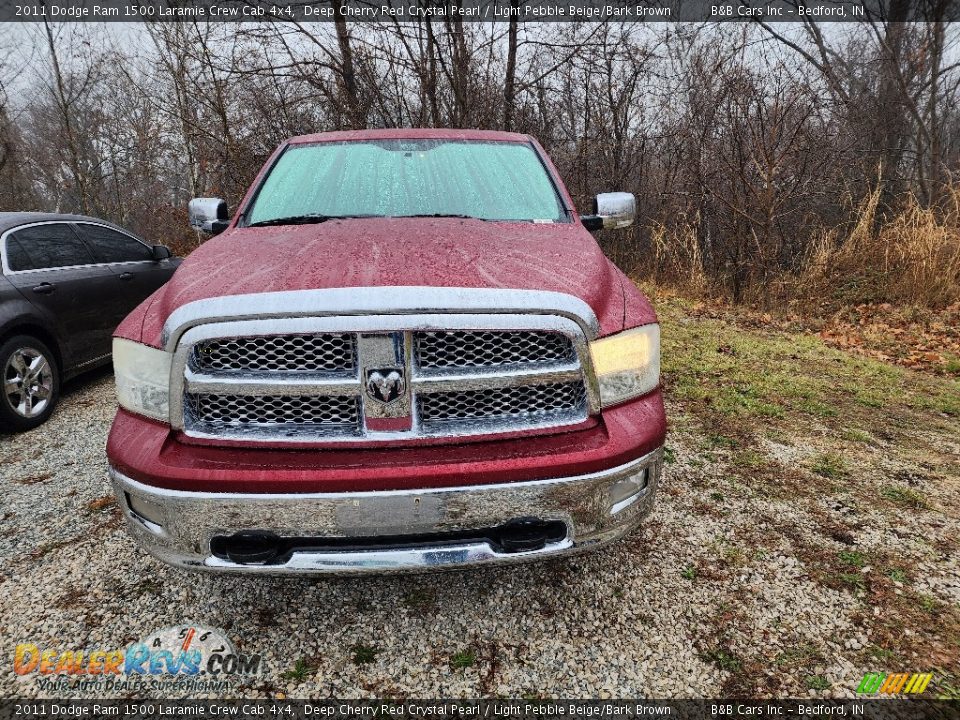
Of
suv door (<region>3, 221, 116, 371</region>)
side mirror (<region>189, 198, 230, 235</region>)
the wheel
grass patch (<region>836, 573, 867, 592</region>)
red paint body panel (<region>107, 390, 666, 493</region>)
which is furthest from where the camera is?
suv door (<region>3, 221, 116, 371</region>)

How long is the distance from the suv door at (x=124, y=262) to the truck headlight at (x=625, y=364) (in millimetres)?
4711

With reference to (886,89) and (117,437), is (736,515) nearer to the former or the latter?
(117,437)

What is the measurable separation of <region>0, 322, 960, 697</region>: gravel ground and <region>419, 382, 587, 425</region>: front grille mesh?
861 millimetres

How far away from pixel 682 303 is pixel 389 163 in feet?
20.1

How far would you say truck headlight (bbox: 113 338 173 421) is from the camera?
5.22 ft

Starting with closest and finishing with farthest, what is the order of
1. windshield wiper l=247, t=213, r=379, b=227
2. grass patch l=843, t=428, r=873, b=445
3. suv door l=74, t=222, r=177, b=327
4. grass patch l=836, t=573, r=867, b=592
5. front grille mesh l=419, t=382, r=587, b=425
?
front grille mesh l=419, t=382, r=587, b=425 → grass patch l=836, t=573, r=867, b=592 → windshield wiper l=247, t=213, r=379, b=227 → grass patch l=843, t=428, r=873, b=445 → suv door l=74, t=222, r=177, b=327

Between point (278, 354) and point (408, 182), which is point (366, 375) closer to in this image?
point (278, 354)

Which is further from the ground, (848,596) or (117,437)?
(117,437)

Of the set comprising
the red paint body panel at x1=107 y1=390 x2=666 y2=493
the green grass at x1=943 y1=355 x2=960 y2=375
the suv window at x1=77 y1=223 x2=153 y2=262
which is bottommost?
the green grass at x1=943 y1=355 x2=960 y2=375

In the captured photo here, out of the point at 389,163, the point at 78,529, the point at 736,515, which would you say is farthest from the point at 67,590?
the point at 736,515

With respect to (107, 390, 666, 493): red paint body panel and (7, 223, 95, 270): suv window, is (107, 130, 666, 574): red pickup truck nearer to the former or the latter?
(107, 390, 666, 493): red paint body panel

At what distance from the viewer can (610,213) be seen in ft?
10.3

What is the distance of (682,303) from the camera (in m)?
7.87

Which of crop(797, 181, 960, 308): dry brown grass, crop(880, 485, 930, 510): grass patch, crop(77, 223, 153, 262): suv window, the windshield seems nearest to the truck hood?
the windshield
